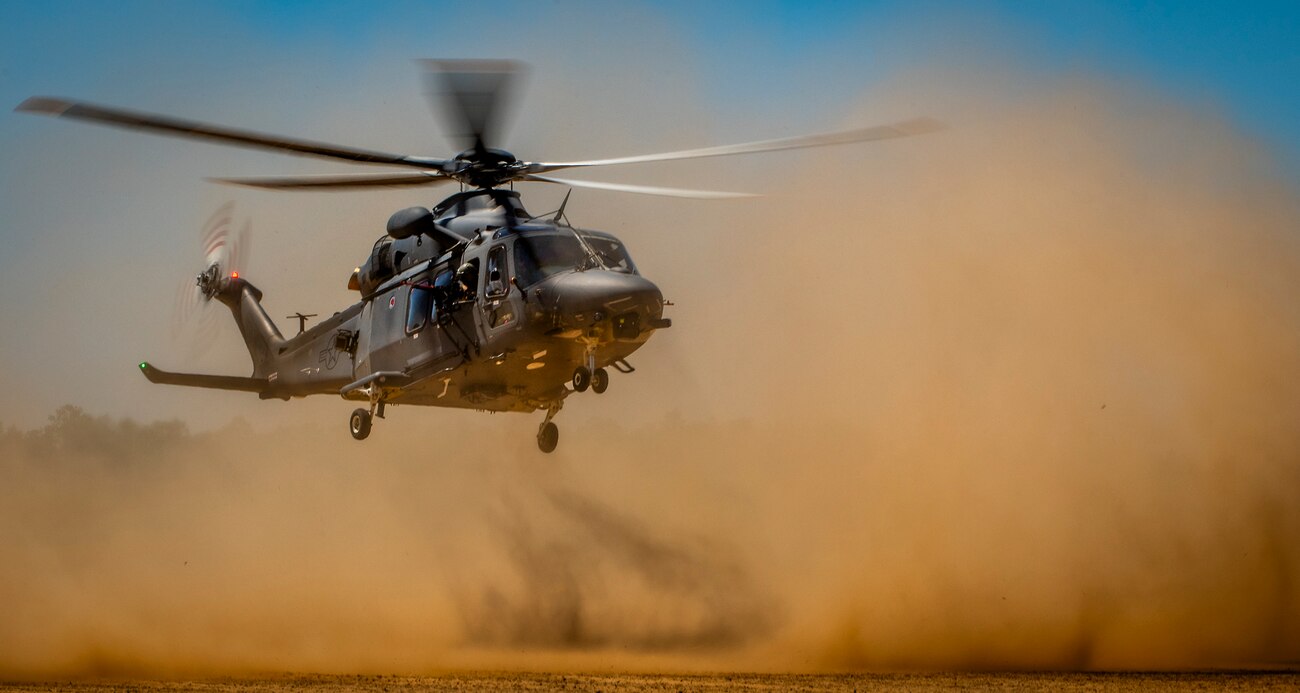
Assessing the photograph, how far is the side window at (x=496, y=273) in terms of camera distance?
18484mm

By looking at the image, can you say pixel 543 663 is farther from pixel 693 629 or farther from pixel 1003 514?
pixel 1003 514

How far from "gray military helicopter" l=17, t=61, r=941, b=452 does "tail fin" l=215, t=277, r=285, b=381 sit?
1.36m

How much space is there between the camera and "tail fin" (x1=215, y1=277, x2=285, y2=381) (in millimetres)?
22625

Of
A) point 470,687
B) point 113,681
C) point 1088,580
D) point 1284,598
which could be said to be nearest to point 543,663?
point 470,687

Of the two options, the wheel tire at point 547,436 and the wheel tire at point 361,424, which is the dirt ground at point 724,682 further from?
the wheel tire at point 361,424

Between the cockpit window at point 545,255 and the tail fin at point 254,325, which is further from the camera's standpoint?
the tail fin at point 254,325

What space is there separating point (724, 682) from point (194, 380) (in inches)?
323

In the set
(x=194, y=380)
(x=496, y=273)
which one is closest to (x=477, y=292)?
(x=496, y=273)

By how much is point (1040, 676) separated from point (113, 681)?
42.0 ft

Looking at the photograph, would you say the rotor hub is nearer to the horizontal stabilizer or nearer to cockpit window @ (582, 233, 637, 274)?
cockpit window @ (582, 233, 637, 274)

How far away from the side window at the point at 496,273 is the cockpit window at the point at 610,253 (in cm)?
105

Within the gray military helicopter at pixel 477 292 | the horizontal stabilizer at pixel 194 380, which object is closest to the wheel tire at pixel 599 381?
the gray military helicopter at pixel 477 292

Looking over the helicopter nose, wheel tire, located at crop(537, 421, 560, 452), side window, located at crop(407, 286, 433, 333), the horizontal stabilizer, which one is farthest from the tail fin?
the helicopter nose

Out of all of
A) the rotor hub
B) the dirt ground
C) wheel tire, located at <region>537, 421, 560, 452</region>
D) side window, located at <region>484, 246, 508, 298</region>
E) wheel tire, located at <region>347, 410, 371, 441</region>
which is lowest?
the dirt ground
